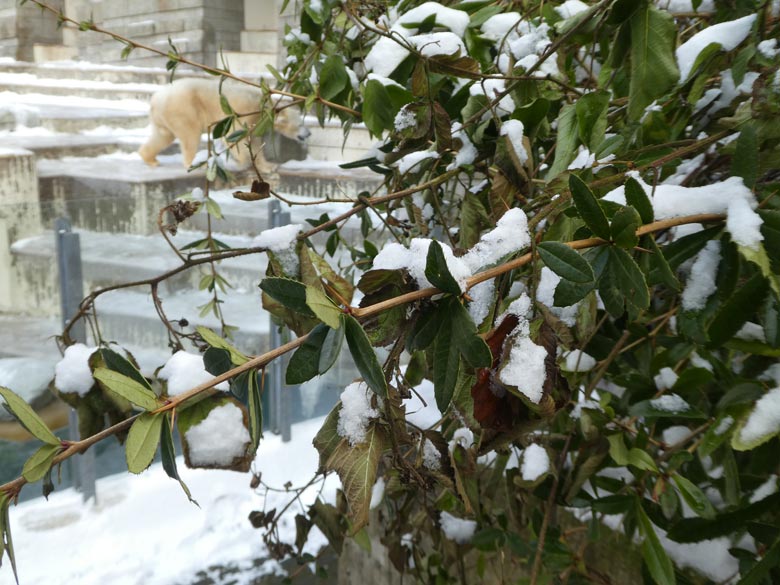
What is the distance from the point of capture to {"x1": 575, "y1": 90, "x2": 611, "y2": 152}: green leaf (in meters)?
0.41

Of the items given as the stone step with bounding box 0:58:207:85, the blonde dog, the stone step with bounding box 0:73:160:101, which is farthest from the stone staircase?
the stone step with bounding box 0:58:207:85

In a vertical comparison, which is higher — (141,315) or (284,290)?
(284,290)

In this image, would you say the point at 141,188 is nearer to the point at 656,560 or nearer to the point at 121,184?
the point at 121,184

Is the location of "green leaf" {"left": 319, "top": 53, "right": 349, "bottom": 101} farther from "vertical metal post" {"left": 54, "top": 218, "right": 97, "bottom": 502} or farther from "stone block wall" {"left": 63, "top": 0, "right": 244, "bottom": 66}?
"stone block wall" {"left": 63, "top": 0, "right": 244, "bottom": 66}

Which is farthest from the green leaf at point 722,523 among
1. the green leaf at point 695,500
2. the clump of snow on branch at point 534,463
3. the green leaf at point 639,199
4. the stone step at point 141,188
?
the stone step at point 141,188

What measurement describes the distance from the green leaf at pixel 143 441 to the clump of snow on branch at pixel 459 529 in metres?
0.51

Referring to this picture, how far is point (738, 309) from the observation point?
1.00 ft

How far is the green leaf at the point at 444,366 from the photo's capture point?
25 centimetres

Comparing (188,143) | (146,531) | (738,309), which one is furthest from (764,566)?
(188,143)

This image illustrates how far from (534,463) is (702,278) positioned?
0.88ft

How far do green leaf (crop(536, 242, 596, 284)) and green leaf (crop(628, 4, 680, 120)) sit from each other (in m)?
0.14

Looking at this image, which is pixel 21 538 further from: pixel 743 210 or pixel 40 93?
pixel 40 93

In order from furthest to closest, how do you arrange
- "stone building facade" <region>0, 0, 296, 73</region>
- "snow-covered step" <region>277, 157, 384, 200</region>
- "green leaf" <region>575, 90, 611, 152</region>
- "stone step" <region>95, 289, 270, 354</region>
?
1. "stone building facade" <region>0, 0, 296, 73</region>
2. "snow-covered step" <region>277, 157, 384, 200</region>
3. "stone step" <region>95, 289, 270, 354</region>
4. "green leaf" <region>575, 90, 611, 152</region>

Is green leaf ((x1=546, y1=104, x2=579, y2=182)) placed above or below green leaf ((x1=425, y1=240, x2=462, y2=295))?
above
